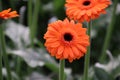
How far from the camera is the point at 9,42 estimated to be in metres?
1.75

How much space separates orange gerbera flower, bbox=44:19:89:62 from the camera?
0.77 m

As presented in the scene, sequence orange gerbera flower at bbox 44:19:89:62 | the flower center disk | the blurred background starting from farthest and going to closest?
the blurred background, the flower center disk, orange gerbera flower at bbox 44:19:89:62

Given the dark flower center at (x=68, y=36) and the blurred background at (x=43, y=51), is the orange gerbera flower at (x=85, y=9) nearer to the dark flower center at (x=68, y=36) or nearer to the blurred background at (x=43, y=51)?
the dark flower center at (x=68, y=36)

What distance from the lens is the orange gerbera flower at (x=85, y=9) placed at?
85cm

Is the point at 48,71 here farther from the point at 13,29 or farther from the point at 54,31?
→ the point at 54,31

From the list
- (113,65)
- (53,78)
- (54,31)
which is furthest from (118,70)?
(54,31)

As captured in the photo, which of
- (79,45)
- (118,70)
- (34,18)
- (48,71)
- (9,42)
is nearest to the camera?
(79,45)

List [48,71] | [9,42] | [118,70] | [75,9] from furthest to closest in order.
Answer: [9,42] → [48,71] → [118,70] → [75,9]

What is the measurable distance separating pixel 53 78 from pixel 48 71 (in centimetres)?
10

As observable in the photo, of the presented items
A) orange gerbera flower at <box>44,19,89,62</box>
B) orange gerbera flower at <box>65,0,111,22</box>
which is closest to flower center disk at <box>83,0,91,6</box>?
orange gerbera flower at <box>65,0,111,22</box>

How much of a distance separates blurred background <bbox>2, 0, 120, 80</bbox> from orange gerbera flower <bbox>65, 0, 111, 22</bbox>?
0.45 m

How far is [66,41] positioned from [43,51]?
844mm

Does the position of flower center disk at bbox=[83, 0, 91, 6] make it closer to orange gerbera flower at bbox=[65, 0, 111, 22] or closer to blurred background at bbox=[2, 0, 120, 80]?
orange gerbera flower at bbox=[65, 0, 111, 22]

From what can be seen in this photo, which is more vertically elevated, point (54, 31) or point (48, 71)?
point (54, 31)
